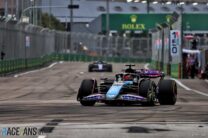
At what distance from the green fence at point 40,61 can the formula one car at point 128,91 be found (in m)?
27.7

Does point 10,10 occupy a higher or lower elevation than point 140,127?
higher

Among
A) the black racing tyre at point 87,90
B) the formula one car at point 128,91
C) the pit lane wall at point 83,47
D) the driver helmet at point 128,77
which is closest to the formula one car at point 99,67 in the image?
the pit lane wall at point 83,47

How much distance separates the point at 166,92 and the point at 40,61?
52.7 meters

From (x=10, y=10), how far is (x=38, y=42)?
8.33 metres

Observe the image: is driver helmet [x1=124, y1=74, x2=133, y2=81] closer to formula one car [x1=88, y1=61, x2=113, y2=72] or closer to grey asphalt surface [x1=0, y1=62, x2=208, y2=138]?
grey asphalt surface [x1=0, y1=62, x2=208, y2=138]

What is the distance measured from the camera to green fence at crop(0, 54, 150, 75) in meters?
49.6

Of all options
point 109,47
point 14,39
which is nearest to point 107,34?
point 109,47

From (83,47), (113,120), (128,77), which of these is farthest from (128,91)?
(83,47)

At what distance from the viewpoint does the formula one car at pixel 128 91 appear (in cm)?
1942

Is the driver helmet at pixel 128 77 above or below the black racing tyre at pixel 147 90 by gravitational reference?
above

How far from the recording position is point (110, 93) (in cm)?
1939

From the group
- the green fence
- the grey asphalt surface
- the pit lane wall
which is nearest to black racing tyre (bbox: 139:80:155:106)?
the grey asphalt surface

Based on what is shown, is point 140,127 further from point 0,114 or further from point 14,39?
point 14,39

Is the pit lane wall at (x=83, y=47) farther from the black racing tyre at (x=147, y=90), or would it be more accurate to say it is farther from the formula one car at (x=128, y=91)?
the black racing tyre at (x=147, y=90)
